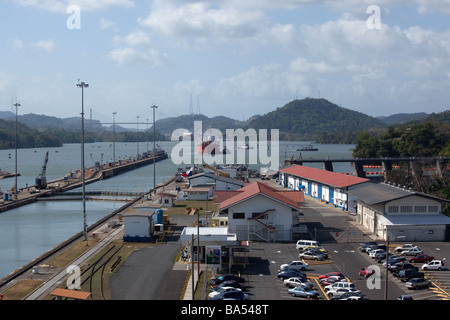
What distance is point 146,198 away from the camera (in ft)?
89.1

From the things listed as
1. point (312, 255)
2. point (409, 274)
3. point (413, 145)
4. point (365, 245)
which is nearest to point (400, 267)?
point (409, 274)

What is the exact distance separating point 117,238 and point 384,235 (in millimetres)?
8915

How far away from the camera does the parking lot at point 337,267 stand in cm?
1007

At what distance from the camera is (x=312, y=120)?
176 meters

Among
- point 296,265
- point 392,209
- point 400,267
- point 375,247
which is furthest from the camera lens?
point 392,209

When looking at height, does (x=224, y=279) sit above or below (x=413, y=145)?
below

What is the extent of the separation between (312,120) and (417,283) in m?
169

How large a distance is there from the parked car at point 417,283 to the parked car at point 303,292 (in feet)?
7.56

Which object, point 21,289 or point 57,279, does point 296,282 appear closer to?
point 57,279

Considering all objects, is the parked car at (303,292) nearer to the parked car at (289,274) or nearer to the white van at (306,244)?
the parked car at (289,274)

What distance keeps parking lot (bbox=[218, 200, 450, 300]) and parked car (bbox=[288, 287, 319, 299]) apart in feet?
0.34

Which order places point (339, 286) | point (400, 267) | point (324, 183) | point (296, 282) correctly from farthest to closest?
point (324, 183)
point (400, 267)
point (296, 282)
point (339, 286)

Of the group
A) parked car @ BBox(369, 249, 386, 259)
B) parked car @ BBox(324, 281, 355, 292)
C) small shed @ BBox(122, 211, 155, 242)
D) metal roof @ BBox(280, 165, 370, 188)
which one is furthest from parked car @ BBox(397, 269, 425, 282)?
metal roof @ BBox(280, 165, 370, 188)

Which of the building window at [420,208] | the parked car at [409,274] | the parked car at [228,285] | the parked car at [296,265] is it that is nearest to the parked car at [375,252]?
the parked car at [409,274]
